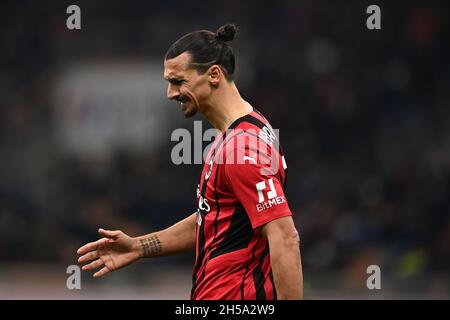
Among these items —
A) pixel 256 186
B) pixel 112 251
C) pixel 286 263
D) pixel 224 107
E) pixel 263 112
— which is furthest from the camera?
pixel 263 112

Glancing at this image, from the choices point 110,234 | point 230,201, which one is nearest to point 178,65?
point 230,201

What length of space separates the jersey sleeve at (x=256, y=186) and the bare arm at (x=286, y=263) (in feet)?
0.29

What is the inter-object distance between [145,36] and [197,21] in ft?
2.62

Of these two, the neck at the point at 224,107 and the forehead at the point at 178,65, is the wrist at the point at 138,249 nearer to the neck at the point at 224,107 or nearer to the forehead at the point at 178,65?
the neck at the point at 224,107

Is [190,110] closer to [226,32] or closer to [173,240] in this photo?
[226,32]

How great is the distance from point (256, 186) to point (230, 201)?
0.22 m

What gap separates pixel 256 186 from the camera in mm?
3818

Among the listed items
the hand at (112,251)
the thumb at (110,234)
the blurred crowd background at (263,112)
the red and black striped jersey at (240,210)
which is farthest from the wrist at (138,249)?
the blurred crowd background at (263,112)

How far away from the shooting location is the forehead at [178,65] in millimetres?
4168

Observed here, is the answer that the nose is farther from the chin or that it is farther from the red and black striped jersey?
the red and black striped jersey

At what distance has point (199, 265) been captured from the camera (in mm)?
4141
